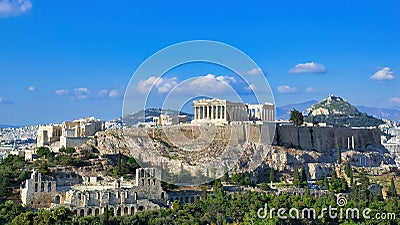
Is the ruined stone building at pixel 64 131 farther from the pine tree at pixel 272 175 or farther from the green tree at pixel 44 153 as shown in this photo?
the pine tree at pixel 272 175

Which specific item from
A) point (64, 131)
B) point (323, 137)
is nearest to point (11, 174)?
point (64, 131)

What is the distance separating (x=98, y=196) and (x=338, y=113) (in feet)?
208

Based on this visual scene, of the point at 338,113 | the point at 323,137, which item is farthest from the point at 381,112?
the point at 323,137

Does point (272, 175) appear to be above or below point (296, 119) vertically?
below

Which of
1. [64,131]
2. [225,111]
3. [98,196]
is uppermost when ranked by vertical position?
[225,111]

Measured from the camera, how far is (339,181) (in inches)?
1013

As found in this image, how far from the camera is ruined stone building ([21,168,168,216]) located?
60.1ft

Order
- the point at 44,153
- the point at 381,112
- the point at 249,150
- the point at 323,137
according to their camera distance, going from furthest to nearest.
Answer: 1. the point at 381,112
2. the point at 323,137
3. the point at 249,150
4. the point at 44,153

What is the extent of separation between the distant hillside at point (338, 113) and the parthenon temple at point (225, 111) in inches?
1440

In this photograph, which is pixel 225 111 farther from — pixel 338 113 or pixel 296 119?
pixel 338 113

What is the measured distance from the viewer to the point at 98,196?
18609 millimetres

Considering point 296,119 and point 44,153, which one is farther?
point 296,119

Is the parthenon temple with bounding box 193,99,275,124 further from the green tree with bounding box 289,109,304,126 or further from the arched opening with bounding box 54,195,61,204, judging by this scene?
the arched opening with bounding box 54,195,61,204

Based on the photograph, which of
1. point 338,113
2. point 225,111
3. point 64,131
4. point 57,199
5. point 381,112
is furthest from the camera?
point 381,112
